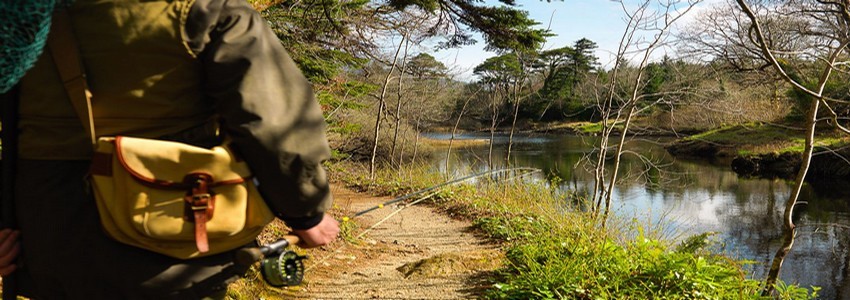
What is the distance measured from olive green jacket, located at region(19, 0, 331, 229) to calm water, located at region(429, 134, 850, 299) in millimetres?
5515

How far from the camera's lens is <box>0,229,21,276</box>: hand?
4.08ft

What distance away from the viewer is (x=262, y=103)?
1209mm

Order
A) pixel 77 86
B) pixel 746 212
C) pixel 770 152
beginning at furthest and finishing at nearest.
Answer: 1. pixel 770 152
2. pixel 746 212
3. pixel 77 86

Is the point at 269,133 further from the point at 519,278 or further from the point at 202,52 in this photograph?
the point at 519,278

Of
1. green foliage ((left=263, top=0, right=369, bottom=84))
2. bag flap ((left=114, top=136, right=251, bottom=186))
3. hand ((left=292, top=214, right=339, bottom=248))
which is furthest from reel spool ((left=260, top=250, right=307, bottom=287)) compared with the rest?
green foliage ((left=263, top=0, right=369, bottom=84))

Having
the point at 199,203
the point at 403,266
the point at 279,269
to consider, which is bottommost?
the point at 403,266

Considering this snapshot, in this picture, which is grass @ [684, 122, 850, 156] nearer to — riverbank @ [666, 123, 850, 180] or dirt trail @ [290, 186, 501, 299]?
riverbank @ [666, 123, 850, 180]

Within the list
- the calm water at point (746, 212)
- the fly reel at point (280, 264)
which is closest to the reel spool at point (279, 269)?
the fly reel at point (280, 264)

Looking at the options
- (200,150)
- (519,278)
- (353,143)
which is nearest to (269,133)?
(200,150)

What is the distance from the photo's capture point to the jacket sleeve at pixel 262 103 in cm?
120

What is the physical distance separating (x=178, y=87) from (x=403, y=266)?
4.00 meters

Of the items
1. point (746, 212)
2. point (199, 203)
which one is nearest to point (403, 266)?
point (199, 203)

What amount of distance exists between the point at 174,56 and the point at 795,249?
41.4 feet

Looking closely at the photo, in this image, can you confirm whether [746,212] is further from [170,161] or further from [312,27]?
[170,161]
